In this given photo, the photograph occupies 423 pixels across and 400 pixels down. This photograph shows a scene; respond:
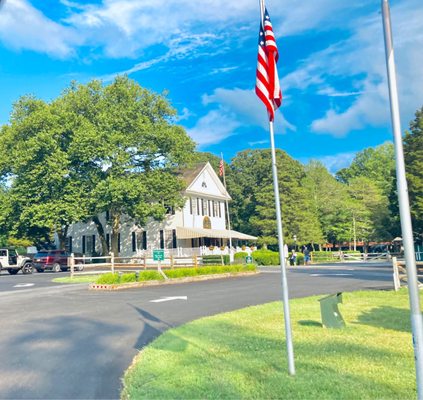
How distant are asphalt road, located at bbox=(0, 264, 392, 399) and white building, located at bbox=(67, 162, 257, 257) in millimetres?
23904

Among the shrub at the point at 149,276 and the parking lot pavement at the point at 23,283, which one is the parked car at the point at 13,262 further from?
the shrub at the point at 149,276

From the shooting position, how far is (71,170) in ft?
129

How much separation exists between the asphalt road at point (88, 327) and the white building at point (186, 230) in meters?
23.9

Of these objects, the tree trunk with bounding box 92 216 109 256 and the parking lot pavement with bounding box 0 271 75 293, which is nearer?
the parking lot pavement with bounding box 0 271 75 293

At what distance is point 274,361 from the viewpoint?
6.34m

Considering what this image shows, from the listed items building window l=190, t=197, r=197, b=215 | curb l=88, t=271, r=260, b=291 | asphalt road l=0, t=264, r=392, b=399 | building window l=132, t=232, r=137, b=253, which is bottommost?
asphalt road l=0, t=264, r=392, b=399

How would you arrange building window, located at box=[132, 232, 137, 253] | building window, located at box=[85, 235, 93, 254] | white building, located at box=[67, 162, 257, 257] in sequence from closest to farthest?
1. white building, located at box=[67, 162, 257, 257]
2. building window, located at box=[132, 232, 137, 253]
3. building window, located at box=[85, 235, 93, 254]

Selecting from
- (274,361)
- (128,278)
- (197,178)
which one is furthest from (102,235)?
(274,361)

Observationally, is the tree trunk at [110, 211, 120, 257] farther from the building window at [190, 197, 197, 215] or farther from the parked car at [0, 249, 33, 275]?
the parked car at [0, 249, 33, 275]

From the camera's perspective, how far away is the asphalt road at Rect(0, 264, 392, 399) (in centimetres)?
602

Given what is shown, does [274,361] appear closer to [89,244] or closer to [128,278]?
[128,278]

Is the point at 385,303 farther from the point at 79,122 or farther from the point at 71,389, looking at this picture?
the point at 79,122

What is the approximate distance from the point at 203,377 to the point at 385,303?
8.17 m

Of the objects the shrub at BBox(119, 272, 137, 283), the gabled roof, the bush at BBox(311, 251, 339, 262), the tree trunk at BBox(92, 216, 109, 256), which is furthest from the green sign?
the bush at BBox(311, 251, 339, 262)
